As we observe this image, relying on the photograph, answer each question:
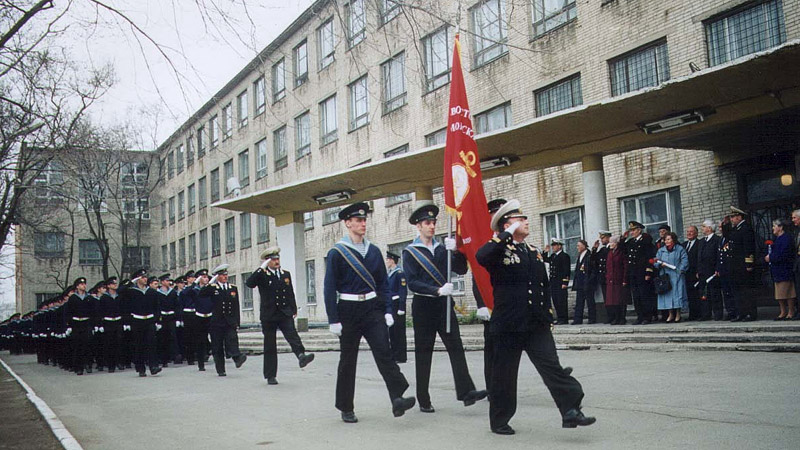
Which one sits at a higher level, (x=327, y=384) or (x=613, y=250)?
(x=613, y=250)

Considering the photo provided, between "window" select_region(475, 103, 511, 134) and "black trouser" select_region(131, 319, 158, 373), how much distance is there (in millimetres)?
12456

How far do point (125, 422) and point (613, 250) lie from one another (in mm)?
10712

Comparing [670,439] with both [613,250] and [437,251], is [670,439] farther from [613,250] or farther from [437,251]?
[613,250]

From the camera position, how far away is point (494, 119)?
23.9m

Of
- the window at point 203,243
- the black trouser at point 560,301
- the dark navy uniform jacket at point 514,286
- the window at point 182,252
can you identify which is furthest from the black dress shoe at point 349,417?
the window at point 182,252

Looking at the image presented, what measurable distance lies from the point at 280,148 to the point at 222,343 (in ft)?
86.7

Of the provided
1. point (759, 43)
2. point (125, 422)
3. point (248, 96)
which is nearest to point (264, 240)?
point (248, 96)

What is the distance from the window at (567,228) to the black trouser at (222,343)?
10.7 meters

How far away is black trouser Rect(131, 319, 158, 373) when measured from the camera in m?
15.1

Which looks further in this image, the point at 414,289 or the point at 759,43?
the point at 759,43

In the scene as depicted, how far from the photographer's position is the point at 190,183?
174 ft

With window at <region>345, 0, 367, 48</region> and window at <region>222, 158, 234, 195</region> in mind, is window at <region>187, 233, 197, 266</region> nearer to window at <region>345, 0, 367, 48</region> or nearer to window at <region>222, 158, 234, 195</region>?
window at <region>222, 158, 234, 195</region>

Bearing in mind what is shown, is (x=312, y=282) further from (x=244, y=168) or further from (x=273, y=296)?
(x=273, y=296)

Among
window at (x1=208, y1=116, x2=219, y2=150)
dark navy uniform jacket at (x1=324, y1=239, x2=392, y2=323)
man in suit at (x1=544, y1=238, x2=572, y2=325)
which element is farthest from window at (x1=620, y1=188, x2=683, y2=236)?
window at (x1=208, y1=116, x2=219, y2=150)
